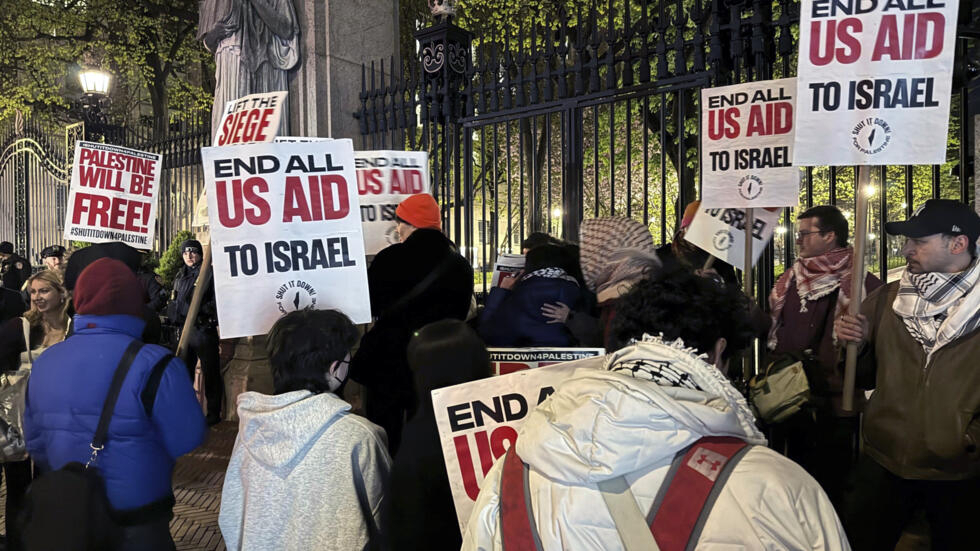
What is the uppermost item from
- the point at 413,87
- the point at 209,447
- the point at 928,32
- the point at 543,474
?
the point at 413,87

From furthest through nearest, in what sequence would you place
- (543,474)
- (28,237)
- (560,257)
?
(28,237) < (560,257) < (543,474)

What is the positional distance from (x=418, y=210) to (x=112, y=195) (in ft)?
10.1

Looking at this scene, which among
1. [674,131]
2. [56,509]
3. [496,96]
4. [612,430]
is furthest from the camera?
[674,131]

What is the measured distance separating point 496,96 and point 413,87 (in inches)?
43.0

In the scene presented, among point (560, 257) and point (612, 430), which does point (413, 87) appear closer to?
point (560, 257)

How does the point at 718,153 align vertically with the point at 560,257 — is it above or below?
above

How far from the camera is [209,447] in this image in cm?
711

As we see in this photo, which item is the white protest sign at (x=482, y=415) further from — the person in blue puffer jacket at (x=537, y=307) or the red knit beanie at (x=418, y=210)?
the red knit beanie at (x=418, y=210)

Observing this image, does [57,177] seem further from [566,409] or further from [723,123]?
[566,409]

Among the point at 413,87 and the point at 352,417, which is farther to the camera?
the point at 413,87

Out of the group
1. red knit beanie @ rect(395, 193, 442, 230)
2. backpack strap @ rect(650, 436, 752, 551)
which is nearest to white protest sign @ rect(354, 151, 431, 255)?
red knit beanie @ rect(395, 193, 442, 230)

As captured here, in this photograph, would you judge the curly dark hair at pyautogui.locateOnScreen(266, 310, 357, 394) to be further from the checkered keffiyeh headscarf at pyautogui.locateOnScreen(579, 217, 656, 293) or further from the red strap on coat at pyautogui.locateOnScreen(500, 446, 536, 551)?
the checkered keffiyeh headscarf at pyautogui.locateOnScreen(579, 217, 656, 293)

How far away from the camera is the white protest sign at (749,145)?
4555 millimetres

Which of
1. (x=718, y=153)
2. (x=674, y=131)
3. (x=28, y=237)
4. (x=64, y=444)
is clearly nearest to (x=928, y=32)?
(x=718, y=153)
